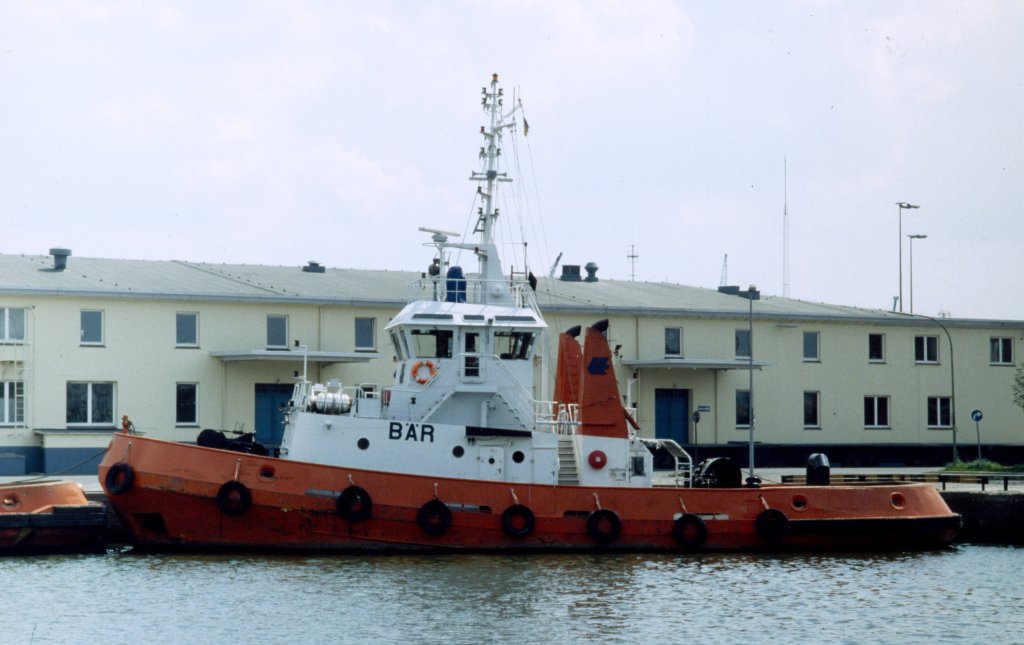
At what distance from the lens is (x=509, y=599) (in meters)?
20.8

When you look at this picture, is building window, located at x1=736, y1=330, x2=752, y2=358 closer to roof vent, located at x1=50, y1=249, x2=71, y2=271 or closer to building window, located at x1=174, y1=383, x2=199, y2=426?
building window, located at x1=174, y1=383, x2=199, y2=426

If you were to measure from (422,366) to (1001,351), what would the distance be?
29039 mm

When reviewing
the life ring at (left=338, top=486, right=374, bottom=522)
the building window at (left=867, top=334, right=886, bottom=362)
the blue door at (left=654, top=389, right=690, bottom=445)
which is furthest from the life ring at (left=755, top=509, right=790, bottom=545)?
the building window at (left=867, top=334, right=886, bottom=362)

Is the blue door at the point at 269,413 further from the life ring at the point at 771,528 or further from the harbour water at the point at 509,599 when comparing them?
the life ring at the point at 771,528

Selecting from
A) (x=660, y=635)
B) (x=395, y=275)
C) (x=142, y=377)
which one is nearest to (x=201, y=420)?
(x=142, y=377)

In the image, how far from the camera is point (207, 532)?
23.6 meters

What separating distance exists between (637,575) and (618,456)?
2.48 m

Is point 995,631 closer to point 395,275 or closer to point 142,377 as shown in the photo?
point 142,377

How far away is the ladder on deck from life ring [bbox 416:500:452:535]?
2200mm

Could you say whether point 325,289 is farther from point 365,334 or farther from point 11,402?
point 11,402

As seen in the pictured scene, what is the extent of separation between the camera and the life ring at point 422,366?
81.4 ft

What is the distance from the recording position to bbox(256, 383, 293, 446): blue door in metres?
39.6

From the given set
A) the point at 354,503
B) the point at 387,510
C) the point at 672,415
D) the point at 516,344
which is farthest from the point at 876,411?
the point at 354,503

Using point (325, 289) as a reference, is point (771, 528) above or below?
below
